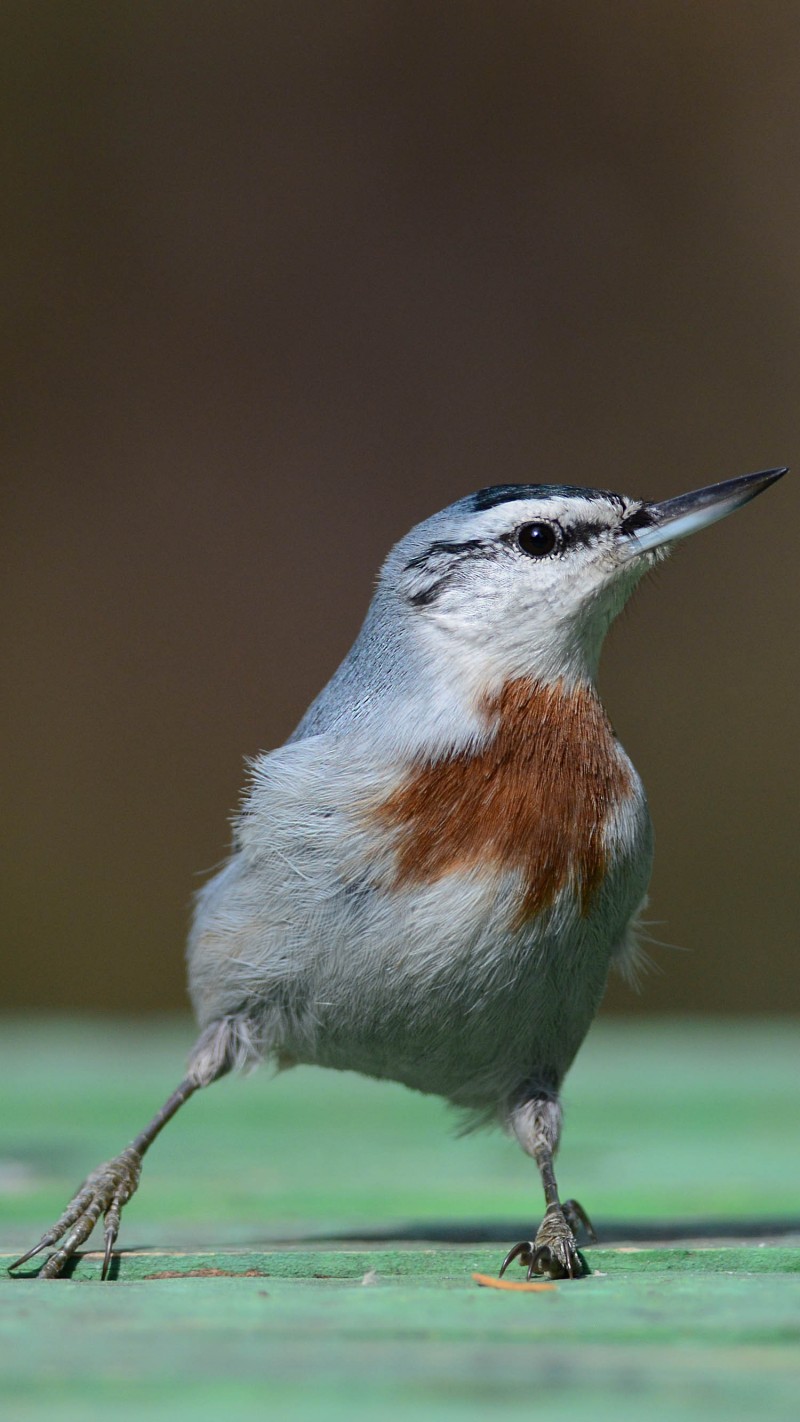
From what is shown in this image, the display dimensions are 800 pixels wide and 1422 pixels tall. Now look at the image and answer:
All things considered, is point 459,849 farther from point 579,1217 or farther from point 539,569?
point 579,1217

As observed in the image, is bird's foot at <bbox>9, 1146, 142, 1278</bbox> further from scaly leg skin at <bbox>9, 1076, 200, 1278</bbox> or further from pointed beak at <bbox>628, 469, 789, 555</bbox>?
pointed beak at <bbox>628, 469, 789, 555</bbox>

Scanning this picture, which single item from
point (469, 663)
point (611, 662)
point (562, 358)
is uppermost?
point (562, 358)

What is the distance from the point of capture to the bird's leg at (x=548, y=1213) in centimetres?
251

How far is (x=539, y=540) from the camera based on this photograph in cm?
318

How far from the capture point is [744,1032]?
588 centimetres

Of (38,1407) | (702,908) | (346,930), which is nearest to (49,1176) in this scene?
(346,930)

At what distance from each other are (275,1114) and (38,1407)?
2979 millimetres

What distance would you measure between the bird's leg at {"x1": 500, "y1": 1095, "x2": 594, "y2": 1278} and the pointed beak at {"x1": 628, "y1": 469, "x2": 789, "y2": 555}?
3.50 ft

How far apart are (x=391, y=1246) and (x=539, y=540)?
1.31 m

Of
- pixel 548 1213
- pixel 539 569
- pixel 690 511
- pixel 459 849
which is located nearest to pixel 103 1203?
pixel 548 1213

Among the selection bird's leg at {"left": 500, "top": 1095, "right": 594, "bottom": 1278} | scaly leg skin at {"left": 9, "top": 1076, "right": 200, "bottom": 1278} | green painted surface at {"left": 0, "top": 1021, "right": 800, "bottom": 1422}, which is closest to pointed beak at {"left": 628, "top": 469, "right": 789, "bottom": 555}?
bird's leg at {"left": 500, "top": 1095, "right": 594, "bottom": 1278}

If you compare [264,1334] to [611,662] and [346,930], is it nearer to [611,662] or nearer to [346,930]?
[346,930]

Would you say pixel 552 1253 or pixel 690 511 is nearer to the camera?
pixel 552 1253

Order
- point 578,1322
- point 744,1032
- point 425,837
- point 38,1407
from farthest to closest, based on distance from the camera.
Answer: point 744,1032, point 425,837, point 578,1322, point 38,1407
